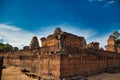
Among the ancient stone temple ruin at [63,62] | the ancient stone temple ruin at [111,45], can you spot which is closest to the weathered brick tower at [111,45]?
the ancient stone temple ruin at [111,45]

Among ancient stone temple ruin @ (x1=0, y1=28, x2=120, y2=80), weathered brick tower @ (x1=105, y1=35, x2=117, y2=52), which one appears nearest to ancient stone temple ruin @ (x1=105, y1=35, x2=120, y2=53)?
weathered brick tower @ (x1=105, y1=35, x2=117, y2=52)

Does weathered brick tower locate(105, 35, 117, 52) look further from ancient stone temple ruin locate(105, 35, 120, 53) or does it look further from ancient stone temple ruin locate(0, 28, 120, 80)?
ancient stone temple ruin locate(0, 28, 120, 80)

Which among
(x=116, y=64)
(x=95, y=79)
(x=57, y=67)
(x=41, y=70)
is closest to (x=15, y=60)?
(x=41, y=70)

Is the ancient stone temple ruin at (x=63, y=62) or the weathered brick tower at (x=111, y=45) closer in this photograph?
the ancient stone temple ruin at (x=63, y=62)

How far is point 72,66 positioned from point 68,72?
34.6 inches

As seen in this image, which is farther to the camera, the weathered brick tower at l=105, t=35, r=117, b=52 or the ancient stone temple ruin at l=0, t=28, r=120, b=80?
the weathered brick tower at l=105, t=35, r=117, b=52

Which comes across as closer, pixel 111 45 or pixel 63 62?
pixel 63 62

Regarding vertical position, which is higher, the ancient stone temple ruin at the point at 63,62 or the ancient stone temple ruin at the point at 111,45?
the ancient stone temple ruin at the point at 111,45

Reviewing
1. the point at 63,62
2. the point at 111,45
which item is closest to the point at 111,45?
the point at 111,45

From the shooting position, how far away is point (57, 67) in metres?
13.4

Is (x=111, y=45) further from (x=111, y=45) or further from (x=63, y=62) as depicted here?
(x=63, y=62)

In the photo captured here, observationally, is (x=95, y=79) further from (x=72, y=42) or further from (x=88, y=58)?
(x=72, y=42)

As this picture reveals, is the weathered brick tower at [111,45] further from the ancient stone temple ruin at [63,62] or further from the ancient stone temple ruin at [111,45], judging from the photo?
the ancient stone temple ruin at [63,62]

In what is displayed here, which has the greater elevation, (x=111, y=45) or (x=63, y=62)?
(x=111, y=45)
